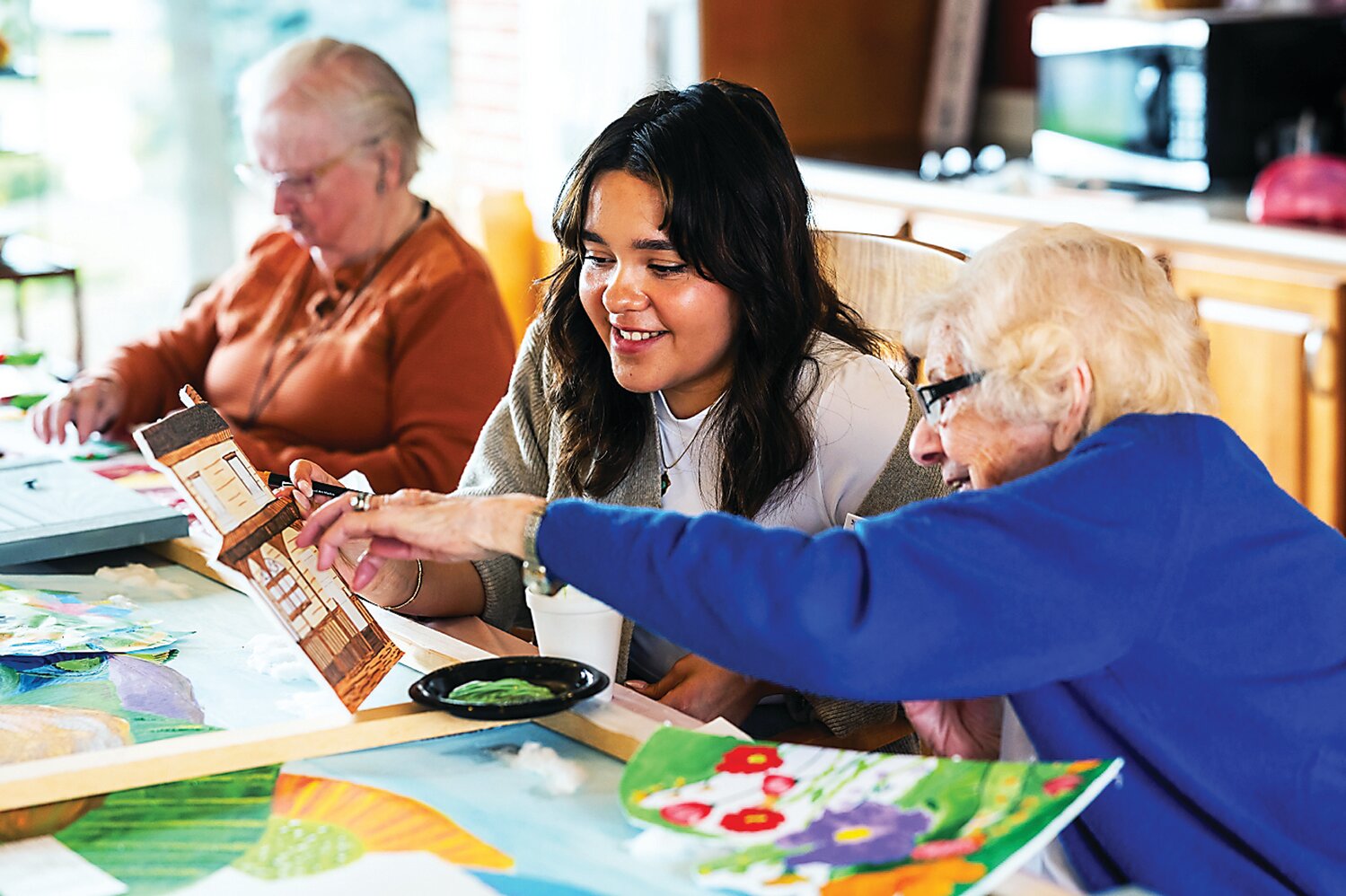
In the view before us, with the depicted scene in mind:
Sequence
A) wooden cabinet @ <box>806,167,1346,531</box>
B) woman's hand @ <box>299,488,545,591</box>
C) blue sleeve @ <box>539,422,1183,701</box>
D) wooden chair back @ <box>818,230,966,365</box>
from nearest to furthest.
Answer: blue sleeve @ <box>539,422,1183,701</box>, woman's hand @ <box>299,488,545,591</box>, wooden chair back @ <box>818,230,966,365</box>, wooden cabinet @ <box>806,167,1346,531</box>

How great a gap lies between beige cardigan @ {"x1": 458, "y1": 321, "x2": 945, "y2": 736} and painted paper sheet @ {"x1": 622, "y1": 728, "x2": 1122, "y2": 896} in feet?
1.52

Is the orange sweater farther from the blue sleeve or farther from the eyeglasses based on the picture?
the blue sleeve

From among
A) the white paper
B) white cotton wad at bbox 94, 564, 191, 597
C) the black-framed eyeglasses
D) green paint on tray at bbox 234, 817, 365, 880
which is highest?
the black-framed eyeglasses

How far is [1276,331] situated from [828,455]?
1826 mm

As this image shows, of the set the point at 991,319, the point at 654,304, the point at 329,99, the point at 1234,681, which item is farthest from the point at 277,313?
the point at 1234,681

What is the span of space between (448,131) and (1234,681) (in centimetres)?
445

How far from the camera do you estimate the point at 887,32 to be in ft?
15.7

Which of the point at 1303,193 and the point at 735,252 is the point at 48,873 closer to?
the point at 735,252

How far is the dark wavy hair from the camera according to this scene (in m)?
1.66

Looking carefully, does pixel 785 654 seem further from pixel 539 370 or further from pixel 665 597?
pixel 539 370

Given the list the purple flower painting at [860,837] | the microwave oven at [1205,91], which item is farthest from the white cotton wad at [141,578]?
the microwave oven at [1205,91]

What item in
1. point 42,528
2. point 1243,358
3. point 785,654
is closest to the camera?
point 785,654

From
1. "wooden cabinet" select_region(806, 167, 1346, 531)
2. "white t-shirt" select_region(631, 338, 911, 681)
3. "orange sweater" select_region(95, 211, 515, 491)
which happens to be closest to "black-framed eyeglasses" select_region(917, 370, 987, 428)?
"white t-shirt" select_region(631, 338, 911, 681)

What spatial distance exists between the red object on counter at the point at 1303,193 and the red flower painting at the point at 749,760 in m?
2.41
